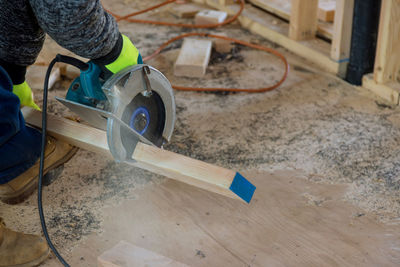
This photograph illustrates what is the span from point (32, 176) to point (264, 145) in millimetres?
1213

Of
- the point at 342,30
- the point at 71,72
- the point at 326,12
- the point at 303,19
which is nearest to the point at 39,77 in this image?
the point at 71,72

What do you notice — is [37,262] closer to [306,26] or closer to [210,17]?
[306,26]

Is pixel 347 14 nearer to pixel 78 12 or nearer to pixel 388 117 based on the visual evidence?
pixel 388 117

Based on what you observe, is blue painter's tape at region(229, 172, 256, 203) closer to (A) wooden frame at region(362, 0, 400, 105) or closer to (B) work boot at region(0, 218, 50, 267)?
(B) work boot at region(0, 218, 50, 267)

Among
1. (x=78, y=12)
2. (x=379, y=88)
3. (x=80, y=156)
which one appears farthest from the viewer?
(x=379, y=88)

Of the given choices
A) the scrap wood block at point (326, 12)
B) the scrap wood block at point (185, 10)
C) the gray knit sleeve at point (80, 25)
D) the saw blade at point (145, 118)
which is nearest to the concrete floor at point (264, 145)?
the saw blade at point (145, 118)

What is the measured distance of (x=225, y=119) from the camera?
287cm

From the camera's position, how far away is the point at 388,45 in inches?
111

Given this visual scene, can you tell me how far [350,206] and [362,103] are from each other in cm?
105

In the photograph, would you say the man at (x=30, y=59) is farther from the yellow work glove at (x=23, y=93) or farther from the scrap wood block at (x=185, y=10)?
the scrap wood block at (x=185, y=10)

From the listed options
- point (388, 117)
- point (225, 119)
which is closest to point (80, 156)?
point (225, 119)

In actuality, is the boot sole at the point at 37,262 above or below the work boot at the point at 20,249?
below

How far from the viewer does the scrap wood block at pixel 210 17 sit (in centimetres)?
426

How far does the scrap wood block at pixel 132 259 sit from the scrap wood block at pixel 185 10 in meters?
3.21
